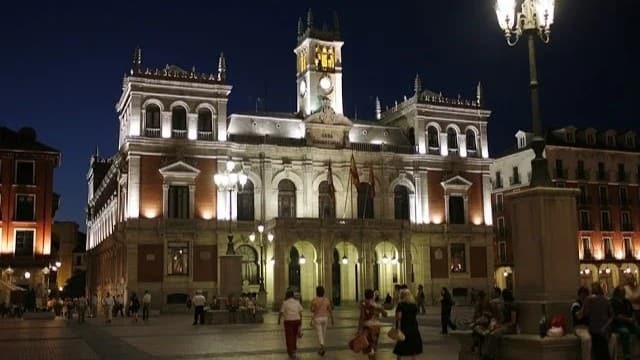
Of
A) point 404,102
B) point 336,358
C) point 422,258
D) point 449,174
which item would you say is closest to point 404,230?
point 422,258

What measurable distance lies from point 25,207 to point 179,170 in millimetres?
13638

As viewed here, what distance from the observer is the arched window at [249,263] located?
186ft

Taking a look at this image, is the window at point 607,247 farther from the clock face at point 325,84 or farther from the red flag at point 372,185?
the clock face at point 325,84

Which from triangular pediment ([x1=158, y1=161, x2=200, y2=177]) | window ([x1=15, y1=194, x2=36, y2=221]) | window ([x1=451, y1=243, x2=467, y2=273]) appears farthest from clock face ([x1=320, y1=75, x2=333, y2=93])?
window ([x1=15, y1=194, x2=36, y2=221])

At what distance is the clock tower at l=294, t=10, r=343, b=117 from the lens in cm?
6353

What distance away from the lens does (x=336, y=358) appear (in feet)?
60.6

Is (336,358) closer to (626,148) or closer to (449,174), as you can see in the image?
(449,174)

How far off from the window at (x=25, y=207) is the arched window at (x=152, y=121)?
38.8ft

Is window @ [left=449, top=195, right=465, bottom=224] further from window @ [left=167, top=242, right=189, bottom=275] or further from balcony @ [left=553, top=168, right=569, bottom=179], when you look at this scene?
window @ [left=167, top=242, right=189, bottom=275]

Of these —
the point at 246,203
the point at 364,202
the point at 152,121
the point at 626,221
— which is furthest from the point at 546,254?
the point at 626,221

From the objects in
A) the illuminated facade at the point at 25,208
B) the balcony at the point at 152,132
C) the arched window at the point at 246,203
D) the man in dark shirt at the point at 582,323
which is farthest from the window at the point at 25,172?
the man in dark shirt at the point at 582,323

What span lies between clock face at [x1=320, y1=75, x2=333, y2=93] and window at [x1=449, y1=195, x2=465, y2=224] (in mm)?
14094

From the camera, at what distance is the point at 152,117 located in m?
55.2

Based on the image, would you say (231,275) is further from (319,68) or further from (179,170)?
(319,68)
